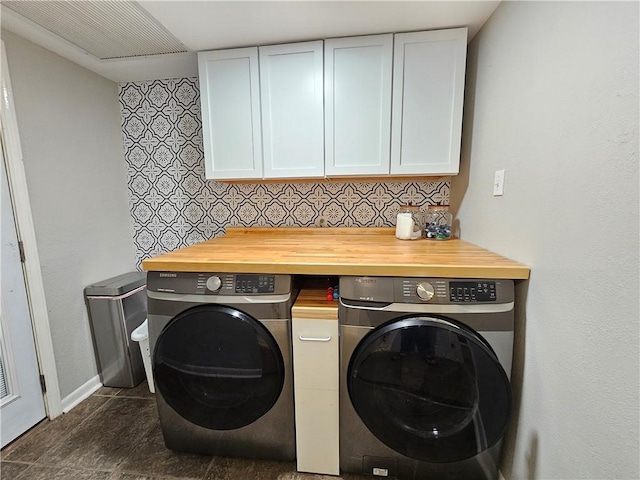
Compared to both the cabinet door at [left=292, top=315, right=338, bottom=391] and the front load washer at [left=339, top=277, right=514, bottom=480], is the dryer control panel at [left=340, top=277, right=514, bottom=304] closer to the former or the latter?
the front load washer at [left=339, top=277, right=514, bottom=480]

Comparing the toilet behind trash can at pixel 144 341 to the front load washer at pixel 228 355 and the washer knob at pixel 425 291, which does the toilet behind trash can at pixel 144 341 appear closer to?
the front load washer at pixel 228 355

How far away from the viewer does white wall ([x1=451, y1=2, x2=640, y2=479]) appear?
67 cm

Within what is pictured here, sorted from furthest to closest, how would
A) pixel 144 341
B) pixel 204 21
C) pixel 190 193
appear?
pixel 190 193 → pixel 144 341 → pixel 204 21

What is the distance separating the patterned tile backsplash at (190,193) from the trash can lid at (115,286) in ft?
1.00

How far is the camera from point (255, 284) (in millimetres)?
1203

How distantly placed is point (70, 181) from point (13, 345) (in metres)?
0.99

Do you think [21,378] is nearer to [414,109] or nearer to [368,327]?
[368,327]

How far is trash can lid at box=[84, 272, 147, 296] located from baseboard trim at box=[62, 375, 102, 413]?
2.05 ft

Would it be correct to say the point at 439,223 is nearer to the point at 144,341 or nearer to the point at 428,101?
the point at 428,101

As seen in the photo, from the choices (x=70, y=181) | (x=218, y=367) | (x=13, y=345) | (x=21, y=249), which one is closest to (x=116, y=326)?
(x=13, y=345)

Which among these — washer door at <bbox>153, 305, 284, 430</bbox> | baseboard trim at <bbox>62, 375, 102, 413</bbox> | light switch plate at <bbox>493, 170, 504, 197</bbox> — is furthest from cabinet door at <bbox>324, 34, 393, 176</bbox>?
baseboard trim at <bbox>62, 375, 102, 413</bbox>

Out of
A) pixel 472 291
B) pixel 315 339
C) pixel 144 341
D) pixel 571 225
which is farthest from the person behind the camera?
pixel 144 341

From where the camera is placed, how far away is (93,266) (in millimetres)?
1926

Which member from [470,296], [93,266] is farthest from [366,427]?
[93,266]
